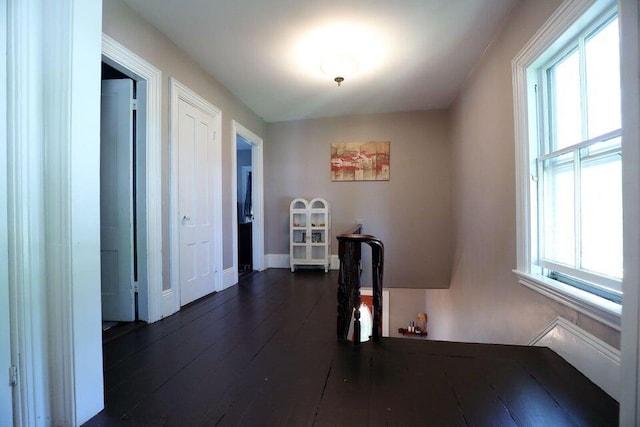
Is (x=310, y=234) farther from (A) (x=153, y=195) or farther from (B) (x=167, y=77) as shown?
(B) (x=167, y=77)

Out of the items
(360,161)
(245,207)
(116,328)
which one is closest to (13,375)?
(116,328)

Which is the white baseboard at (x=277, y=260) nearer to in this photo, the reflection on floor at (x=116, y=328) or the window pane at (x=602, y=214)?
the reflection on floor at (x=116, y=328)

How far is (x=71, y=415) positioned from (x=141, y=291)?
4.22 ft

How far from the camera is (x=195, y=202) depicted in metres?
2.99

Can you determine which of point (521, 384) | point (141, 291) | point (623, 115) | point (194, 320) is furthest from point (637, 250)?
point (141, 291)

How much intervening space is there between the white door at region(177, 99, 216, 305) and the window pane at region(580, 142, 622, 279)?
10.00ft

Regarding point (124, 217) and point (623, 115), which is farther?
point (124, 217)

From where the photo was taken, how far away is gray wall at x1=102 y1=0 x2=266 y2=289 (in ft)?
6.94

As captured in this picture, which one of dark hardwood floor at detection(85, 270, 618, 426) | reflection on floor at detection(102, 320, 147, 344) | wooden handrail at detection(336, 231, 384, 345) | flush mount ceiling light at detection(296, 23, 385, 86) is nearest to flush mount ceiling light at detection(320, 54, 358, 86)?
flush mount ceiling light at detection(296, 23, 385, 86)

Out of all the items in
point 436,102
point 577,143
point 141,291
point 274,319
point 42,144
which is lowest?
point 274,319

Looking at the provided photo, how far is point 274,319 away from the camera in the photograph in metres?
2.49

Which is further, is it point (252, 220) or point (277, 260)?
point (277, 260)

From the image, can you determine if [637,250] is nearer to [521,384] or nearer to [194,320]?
[521,384]

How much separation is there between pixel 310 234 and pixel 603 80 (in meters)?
3.60
